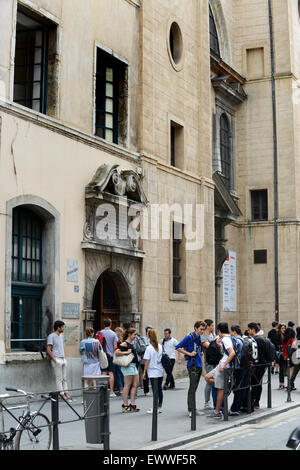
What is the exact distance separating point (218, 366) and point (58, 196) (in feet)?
18.1

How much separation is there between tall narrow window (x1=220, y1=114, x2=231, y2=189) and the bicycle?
22416mm

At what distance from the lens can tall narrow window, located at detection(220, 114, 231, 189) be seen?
30.4 meters

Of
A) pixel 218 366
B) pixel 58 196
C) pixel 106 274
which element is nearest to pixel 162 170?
pixel 106 274

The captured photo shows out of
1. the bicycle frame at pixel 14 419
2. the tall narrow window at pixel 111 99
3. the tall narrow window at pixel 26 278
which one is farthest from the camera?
the tall narrow window at pixel 111 99

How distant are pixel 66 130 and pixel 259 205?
52.7 ft

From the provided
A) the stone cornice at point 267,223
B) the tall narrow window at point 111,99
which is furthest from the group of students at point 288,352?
the stone cornice at point 267,223

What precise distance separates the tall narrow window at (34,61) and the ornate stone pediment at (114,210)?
218 centimetres

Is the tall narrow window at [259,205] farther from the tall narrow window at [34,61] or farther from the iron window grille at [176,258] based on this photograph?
the tall narrow window at [34,61]

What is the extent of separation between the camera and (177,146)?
23266 millimetres

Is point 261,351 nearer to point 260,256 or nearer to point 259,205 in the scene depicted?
point 260,256

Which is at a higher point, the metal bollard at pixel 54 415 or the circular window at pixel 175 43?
the circular window at pixel 175 43

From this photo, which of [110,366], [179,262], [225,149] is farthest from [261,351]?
[225,149]

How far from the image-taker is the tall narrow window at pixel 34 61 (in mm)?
17156
